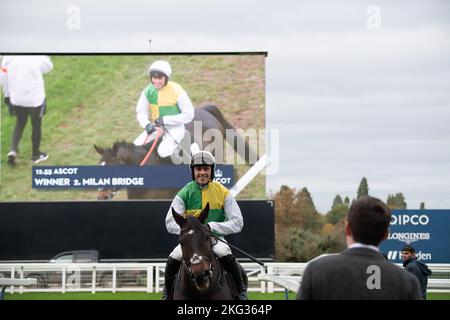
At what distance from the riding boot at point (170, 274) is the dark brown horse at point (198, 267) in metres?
0.15

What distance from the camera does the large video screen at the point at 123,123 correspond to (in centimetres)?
2455

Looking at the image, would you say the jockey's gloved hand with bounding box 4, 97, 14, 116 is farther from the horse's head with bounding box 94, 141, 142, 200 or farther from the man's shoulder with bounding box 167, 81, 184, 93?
the man's shoulder with bounding box 167, 81, 184, 93

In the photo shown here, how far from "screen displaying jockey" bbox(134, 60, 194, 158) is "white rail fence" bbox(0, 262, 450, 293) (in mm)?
4343

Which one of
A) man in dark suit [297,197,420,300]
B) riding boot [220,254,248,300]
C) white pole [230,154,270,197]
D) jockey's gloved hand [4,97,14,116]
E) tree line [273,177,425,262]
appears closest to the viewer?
man in dark suit [297,197,420,300]

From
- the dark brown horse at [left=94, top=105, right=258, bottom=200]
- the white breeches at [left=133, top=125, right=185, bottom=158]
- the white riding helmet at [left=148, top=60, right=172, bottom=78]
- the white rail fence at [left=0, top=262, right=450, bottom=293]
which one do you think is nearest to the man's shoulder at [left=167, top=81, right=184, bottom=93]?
the white riding helmet at [left=148, top=60, right=172, bottom=78]

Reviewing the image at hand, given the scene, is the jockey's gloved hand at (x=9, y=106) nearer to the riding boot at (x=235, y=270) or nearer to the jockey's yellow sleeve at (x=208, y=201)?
the jockey's yellow sleeve at (x=208, y=201)

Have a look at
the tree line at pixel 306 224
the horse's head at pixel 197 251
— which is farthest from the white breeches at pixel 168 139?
the horse's head at pixel 197 251

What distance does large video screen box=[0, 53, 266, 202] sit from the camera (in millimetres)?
24547

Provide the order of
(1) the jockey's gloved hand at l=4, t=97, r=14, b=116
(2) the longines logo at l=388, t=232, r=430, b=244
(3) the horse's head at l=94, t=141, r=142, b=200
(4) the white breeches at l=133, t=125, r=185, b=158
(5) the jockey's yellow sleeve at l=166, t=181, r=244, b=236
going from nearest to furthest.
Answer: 1. (5) the jockey's yellow sleeve at l=166, t=181, r=244, b=236
2. (2) the longines logo at l=388, t=232, r=430, b=244
3. (4) the white breeches at l=133, t=125, r=185, b=158
4. (3) the horse's head at l=94, t=141, r=142, b=200
5. (1) the jockey's gloved hand at l=4, t=97, r=14, b=116

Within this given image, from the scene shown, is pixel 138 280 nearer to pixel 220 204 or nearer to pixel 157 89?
pixel 157 89

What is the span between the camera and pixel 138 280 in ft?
69.2
